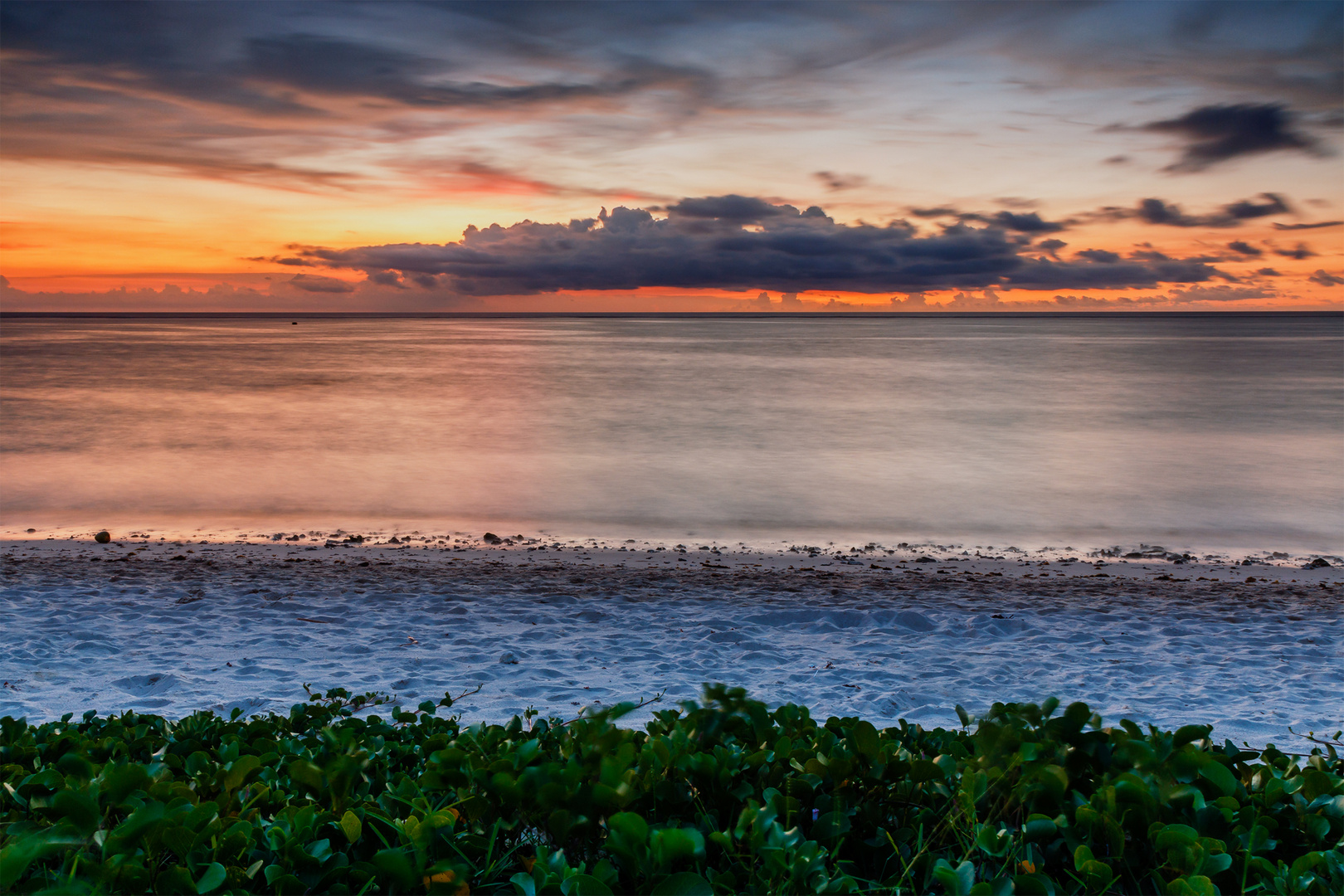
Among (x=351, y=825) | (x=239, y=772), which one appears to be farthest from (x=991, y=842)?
(x=239, y=772)

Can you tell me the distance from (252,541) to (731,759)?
38.4ft

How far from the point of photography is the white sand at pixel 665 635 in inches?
222

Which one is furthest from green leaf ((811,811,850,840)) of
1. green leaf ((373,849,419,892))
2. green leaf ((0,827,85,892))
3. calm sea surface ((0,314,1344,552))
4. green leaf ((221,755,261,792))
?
calm sea surface ((0,314,1344,552))

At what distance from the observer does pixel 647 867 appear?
181 cm

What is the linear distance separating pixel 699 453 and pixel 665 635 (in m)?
15.8

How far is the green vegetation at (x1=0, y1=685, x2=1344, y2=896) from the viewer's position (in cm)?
184

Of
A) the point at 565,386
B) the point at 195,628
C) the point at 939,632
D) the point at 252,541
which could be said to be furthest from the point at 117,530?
the point at 565,386

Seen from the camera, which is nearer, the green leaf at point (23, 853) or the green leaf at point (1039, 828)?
the green leaf at point (23, 853)

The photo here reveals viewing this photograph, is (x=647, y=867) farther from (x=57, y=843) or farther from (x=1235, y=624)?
(x=1235, y=624)

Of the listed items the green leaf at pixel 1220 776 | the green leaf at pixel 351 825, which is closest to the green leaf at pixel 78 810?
the green leaf at pixel 351 825

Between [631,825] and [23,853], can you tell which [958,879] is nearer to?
[631,825]

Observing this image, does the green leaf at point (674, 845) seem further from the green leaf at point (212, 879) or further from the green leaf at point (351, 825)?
the green leaf at point (212, 879)

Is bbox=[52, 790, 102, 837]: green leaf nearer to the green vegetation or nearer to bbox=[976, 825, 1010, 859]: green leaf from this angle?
the green vegetation

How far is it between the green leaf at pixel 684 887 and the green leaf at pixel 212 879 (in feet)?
2.85
